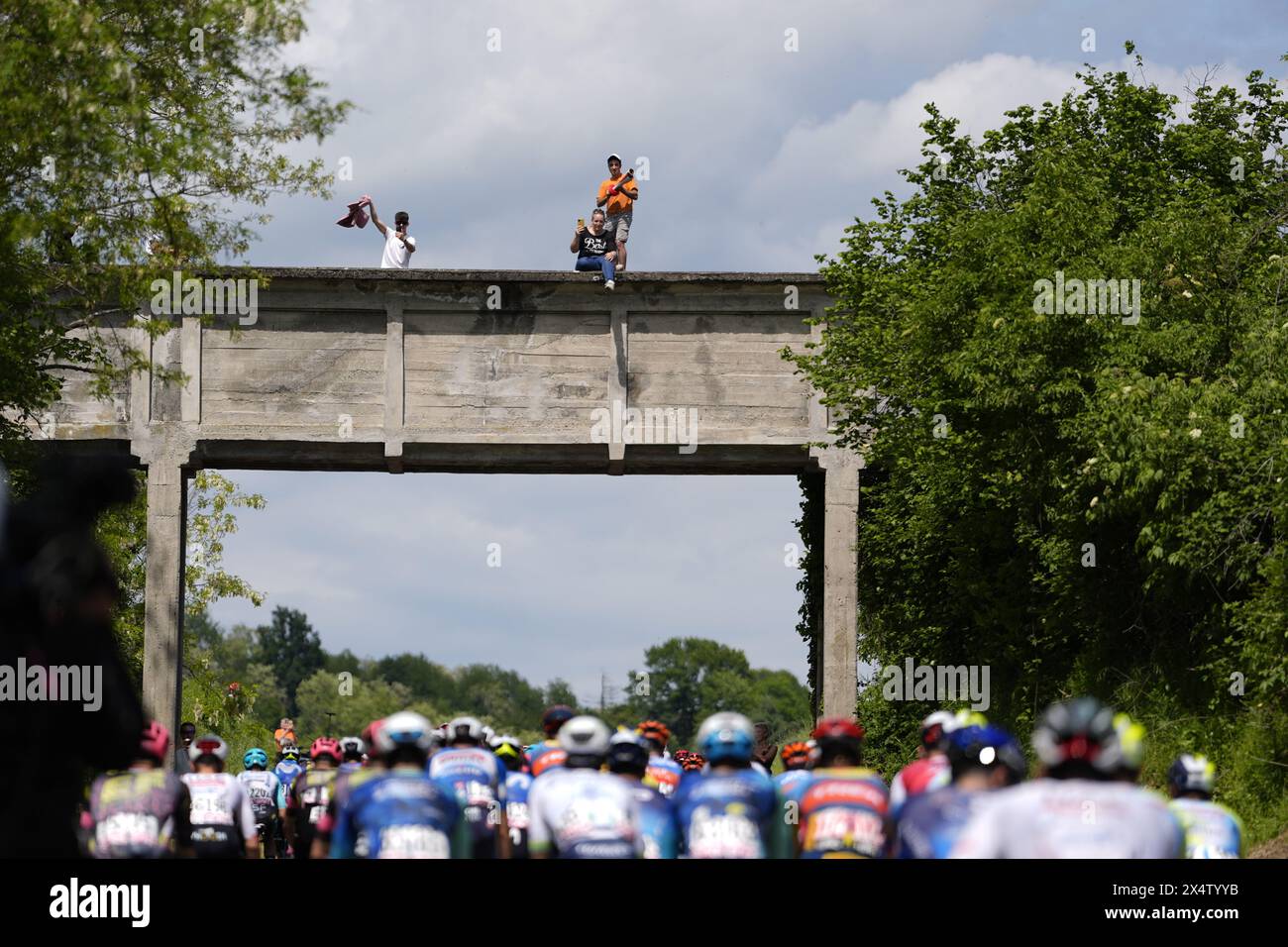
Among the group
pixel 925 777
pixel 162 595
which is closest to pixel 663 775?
pixel 925 777

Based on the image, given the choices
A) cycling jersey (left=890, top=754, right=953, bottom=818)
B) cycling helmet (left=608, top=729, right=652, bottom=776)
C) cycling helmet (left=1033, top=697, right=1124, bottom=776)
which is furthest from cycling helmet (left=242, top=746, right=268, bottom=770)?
cycling helmet (left=1033, top=697, right=1124, bottom=776)

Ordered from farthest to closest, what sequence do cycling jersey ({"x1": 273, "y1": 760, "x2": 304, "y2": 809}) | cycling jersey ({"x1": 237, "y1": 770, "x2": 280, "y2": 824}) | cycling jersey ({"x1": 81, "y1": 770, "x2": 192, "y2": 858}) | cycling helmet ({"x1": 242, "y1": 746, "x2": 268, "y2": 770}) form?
cycling jersey ({"x1": 273, "y1": 760, "x2": 304, "y2": 809}), cycling helmet ({"x1": 242, "y1": 746, "x2": 268, "y2": 770}), cycling jersey ({"x1": 237, "y1": 770, "x2": 280, "y2": 824}), cycling jersey ({"x1": 81, "y1": 770, "x2": 192, "y2": 858})

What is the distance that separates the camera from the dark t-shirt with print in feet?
110

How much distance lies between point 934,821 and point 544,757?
6316mm

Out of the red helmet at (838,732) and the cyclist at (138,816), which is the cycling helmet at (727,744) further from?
the cyclist at (138,816)

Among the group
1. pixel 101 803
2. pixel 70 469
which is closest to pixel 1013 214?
pixel 101 803

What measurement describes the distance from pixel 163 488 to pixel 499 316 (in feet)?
20.4

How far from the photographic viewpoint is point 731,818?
11.4 meters

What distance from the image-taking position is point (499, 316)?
34062 mm

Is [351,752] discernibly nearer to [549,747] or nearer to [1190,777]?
[549,747]

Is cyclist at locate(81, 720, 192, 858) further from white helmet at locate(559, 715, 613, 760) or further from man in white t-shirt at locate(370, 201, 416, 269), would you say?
man in white t-shirt at locate(370, 201, 416, 269)

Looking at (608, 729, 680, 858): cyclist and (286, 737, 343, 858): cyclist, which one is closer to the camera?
(608, 729, 680, 858): cyclist

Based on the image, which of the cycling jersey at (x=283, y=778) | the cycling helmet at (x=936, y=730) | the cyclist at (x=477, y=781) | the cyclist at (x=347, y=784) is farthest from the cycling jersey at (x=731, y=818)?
the cycling jersey at (x=283, y=778)

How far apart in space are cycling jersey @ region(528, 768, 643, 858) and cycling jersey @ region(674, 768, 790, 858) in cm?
32
